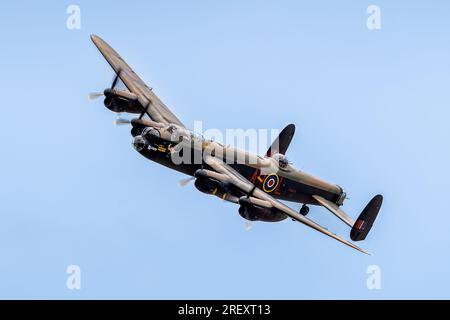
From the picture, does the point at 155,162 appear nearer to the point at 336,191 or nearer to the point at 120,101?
the point at 120,101

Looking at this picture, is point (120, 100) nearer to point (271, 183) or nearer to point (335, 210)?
point (271, 183)

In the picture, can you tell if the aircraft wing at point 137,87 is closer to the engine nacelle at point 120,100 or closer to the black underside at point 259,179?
the engine nacelle at point 120,100

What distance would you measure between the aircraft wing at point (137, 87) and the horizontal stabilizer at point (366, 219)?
12.9 meters

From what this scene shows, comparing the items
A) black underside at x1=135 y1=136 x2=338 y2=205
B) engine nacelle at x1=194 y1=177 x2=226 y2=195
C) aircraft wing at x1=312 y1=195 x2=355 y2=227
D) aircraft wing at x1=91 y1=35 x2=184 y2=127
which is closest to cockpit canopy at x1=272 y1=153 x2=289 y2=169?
black underside at x1=135 y1=136 x2=338 y2=205

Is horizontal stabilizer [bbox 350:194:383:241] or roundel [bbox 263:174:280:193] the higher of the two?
roundel [bbox 263:174:280:193]

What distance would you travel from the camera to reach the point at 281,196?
183ft

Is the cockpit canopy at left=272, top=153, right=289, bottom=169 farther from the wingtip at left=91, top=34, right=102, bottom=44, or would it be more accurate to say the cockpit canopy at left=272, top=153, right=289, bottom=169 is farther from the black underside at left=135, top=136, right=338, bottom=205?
the wingtip at left=91, top=34, right=102, bottom=44

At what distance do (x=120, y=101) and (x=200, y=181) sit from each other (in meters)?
10.2

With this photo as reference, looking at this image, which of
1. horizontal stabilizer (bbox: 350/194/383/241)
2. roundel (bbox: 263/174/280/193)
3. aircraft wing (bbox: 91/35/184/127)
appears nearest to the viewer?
horizontal stabilizer (bbox: 350/194/383/241)

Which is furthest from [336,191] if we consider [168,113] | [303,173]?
[168,113]

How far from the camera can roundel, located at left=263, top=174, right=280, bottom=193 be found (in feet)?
178

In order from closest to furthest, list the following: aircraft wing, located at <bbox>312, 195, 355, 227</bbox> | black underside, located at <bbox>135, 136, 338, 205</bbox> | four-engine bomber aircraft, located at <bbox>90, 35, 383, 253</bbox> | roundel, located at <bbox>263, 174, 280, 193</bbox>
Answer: four-engine bomber aircraft, located at <bbox>90, 35, 383, 253</bbox>
black underside, located at <bbox>135, 136, 338, 205</bbox>
roundel, located at <bbox>263, 174, 280, 193</bbox>
aircraft wing, located at <bbox>312, 195, 355, 227</bbox>

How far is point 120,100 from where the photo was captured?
5528cm

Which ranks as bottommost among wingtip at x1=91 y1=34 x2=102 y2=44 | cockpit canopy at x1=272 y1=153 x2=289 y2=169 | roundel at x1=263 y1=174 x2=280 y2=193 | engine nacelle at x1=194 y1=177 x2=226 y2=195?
engine nacelle at x1=194 y1=177 x2=226 y2=195
